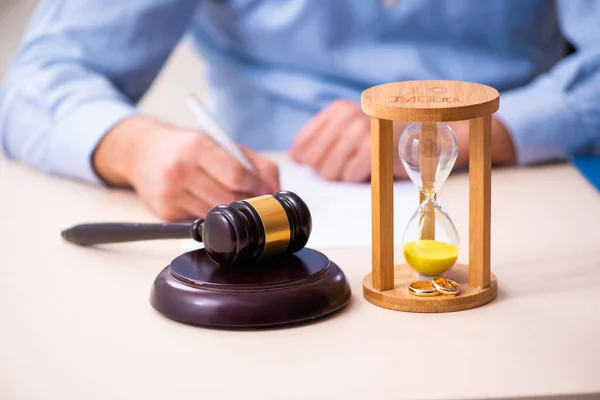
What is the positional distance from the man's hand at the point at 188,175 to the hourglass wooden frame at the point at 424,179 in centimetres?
37

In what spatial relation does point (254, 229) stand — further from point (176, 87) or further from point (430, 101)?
point (176, 87)

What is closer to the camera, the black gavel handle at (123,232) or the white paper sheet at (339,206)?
the black gavel handle at (123,232)

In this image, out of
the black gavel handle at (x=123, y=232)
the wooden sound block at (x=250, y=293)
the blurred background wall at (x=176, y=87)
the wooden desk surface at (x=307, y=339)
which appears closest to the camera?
the wooden desk surface at (x=307, y=339)

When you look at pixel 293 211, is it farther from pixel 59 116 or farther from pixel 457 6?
pixel 457 6

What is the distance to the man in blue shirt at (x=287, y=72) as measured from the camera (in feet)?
5.10

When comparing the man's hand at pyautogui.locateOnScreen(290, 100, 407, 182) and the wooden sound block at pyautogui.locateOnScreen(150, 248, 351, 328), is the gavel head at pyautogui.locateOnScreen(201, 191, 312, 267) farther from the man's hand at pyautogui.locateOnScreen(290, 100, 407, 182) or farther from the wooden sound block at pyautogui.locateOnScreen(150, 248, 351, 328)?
the man's hand at pyautogui.locateOnScreen(290, 100, 407, 182)

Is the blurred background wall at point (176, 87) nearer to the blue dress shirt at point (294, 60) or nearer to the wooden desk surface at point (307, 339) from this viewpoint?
the blue dress shirt at point (294, 60)

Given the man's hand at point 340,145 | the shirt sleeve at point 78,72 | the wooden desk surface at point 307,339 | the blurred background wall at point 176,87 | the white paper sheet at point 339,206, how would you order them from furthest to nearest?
the blurred background wall at point 176,87
the shirt sleeve at point 78,72
the man's hand at point 340,145
the white paper sheet at point 339,206
the wooden desk surface at point 307,339

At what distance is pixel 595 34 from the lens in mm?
1768

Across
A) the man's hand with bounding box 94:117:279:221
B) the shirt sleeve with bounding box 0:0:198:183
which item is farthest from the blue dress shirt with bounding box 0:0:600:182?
the man's hand with bounding box 94:117:279:221

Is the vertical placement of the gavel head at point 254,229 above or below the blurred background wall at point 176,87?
above

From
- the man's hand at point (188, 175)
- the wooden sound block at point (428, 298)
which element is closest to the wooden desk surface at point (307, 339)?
the wooden sound block at point (428, 298)

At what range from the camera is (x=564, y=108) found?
1667 millimetres

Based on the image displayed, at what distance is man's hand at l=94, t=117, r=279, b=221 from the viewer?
133 cm
